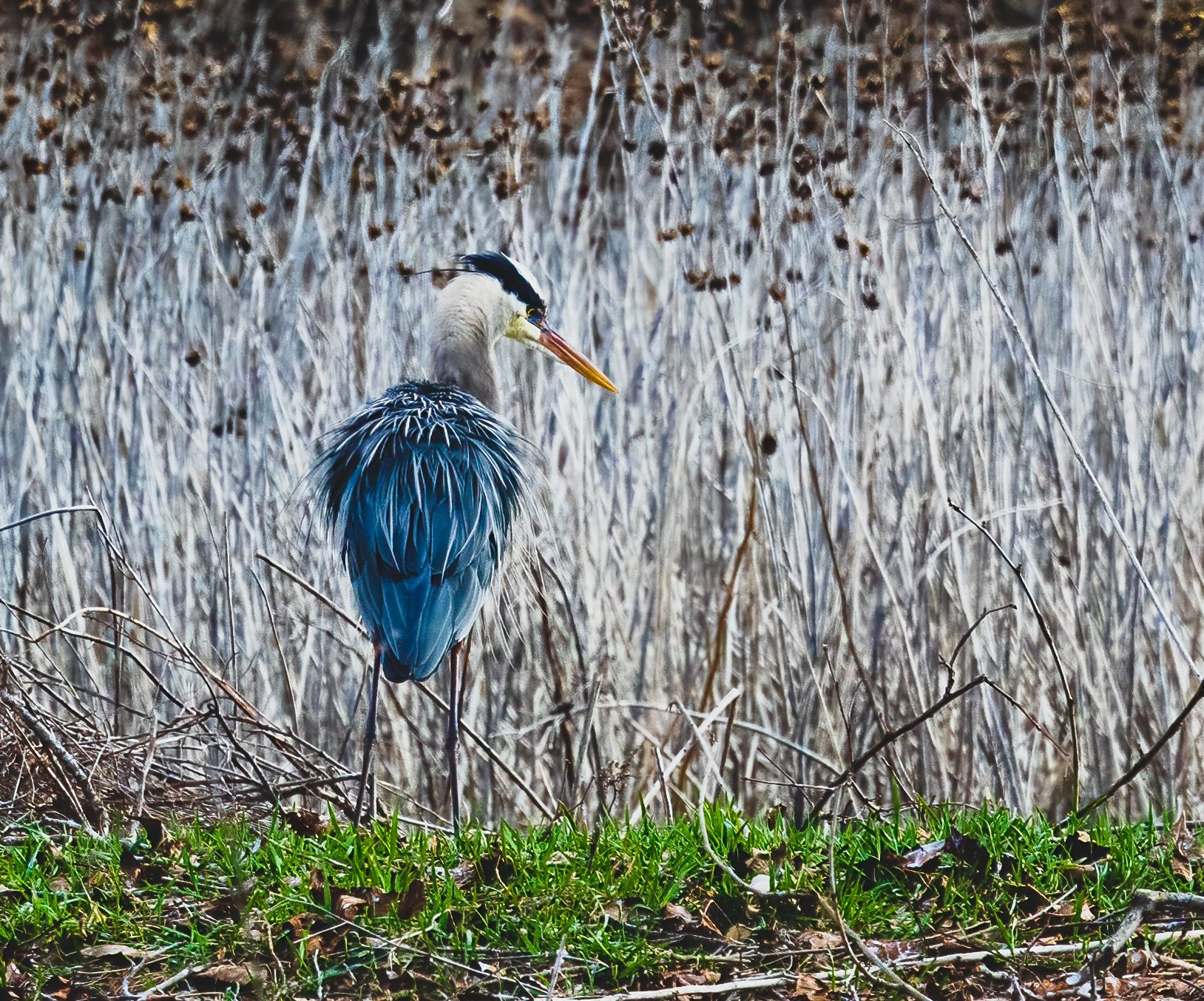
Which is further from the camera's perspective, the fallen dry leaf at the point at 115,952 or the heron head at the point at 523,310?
the heron head at the point at 523,310

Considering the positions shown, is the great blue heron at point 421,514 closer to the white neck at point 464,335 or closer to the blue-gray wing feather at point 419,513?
the blue-gray wing feather at point 419,513

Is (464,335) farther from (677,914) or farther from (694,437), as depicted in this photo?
(677,914)

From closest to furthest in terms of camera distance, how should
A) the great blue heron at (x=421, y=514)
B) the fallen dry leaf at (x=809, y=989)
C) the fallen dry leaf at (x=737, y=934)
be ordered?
the fallen dry leaf at (x=809, y=989), the fallen dry leaf at (x=737, y=934), the great blue heron at (x=421, y=514)

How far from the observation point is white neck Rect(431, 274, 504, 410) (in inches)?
146

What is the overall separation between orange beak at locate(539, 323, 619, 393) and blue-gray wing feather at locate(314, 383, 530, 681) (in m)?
0.43

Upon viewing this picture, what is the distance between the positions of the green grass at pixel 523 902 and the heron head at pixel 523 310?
5.22 feet

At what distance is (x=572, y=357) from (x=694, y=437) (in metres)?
0.40

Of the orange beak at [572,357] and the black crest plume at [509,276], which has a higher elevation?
the black crest plume at [509,276]

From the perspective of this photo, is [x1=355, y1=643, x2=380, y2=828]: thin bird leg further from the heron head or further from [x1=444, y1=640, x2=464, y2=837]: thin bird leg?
the heron head

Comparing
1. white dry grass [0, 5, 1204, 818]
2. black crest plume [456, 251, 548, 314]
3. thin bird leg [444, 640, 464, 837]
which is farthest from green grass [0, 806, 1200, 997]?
black crest plume [456, 251, 548, 314]

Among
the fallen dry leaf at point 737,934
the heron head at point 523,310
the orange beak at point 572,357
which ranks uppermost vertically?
the heron head at point 523,310

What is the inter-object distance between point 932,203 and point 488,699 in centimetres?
173

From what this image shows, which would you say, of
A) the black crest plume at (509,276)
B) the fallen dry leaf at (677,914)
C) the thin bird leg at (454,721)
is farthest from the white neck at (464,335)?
the fallen dry leaf at (677,914)

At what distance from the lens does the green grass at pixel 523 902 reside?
2.07 metres
